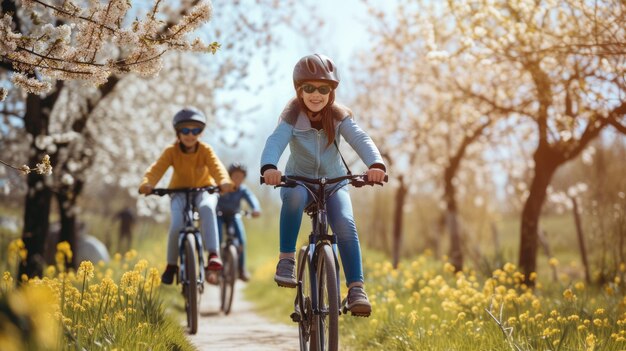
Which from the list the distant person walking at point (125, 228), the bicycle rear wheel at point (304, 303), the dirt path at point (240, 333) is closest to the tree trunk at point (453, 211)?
the dirt path at point (240, 333)

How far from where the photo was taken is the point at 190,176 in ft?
22.3

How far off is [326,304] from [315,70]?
5.09 ft

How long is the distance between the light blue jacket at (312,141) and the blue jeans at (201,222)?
2.09 m

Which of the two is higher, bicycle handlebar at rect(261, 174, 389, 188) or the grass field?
bicycle handlebar at rect(261, 174, 389, 188)

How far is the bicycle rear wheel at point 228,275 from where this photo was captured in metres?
8.95

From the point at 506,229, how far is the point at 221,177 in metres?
26.4

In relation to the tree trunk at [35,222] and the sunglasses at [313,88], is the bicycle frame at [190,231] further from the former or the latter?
the tree trunk at [35,222]

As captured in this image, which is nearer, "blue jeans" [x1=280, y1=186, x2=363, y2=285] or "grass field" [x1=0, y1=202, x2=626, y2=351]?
"grass field" [x1=0, y1=202, x2=626, y2=351]

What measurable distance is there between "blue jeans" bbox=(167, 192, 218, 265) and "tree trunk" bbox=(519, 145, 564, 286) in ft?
17.5

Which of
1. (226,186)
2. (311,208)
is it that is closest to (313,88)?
(311,208)

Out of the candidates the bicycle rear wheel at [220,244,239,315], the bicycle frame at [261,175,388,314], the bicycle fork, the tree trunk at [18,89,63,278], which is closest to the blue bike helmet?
the bicycle rear wheel at [220,244,239,315]

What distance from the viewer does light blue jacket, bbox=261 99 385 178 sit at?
181 inches

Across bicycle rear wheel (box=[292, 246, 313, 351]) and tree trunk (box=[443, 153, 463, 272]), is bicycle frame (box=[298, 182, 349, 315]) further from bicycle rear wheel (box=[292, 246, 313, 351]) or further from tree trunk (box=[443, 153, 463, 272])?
tree trunk (box=[443, 153, 463, 272])

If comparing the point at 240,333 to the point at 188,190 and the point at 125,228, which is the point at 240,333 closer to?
the point at 188,190
